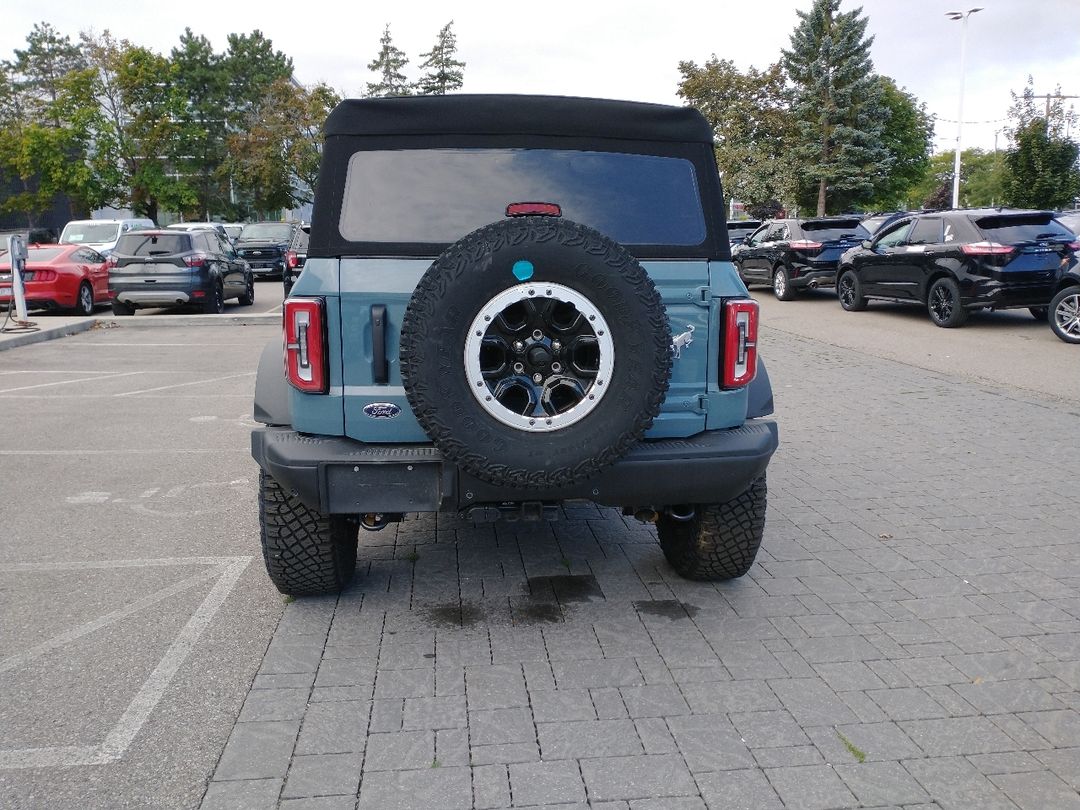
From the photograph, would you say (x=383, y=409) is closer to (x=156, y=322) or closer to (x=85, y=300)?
(x=156, y=322)

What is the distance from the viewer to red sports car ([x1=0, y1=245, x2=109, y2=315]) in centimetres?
1766

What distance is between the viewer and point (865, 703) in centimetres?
350

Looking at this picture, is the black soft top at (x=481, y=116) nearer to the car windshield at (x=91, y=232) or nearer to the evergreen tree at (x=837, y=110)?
the car windshield at (x=91, y=232)

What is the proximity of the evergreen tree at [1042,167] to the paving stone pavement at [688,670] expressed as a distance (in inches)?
1111

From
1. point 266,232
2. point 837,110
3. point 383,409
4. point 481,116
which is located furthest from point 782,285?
point 837,110

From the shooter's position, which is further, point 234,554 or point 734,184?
point 734,184

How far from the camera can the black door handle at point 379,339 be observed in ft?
12.4

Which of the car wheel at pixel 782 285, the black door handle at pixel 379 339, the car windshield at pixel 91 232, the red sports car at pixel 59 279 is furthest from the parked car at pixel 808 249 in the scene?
the black door handle at pixel 379 339

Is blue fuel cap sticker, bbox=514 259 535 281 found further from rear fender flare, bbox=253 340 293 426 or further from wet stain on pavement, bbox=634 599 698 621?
wet stain on pavement, bbox=634 599 698 621

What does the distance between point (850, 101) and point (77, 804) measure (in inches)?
1989

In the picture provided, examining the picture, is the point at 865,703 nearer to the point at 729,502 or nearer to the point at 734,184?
the point at 729,502

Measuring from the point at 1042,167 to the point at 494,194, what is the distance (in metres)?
31.4

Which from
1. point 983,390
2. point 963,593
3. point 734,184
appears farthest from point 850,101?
point 963,593

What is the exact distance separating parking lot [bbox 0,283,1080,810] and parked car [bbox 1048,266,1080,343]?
6427 mm
